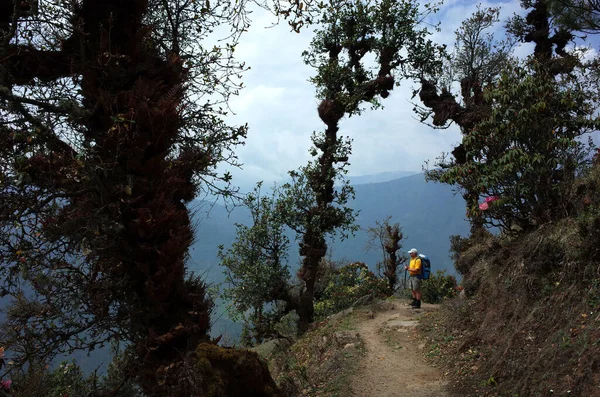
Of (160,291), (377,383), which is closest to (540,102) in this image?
→ (377,383)

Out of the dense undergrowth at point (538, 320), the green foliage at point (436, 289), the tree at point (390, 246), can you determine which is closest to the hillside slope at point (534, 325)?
the dense undergrowth at point (538, 320)

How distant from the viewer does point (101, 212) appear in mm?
3832

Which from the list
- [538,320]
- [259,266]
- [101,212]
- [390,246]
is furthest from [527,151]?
[390,246]

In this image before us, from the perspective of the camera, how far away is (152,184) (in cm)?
420

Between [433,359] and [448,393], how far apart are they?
2.02 meters

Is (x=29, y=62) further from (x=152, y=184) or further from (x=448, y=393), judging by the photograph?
(x=448, y=393)

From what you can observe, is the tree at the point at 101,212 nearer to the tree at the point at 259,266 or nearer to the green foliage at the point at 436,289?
the tree at the point at 259,266

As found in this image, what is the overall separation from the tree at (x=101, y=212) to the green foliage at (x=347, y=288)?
13602mm

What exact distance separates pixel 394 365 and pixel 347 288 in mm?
9579

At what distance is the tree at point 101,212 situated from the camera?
11.2 feet

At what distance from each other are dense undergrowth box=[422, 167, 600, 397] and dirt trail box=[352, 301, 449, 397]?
1.51 ft

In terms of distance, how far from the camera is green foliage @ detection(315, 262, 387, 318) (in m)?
17.9

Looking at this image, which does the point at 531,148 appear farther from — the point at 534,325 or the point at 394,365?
the point at 394,365

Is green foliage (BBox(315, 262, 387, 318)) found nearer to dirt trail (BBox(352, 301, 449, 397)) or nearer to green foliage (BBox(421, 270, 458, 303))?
green foliage (BBox(421, 270, 458, 303))
